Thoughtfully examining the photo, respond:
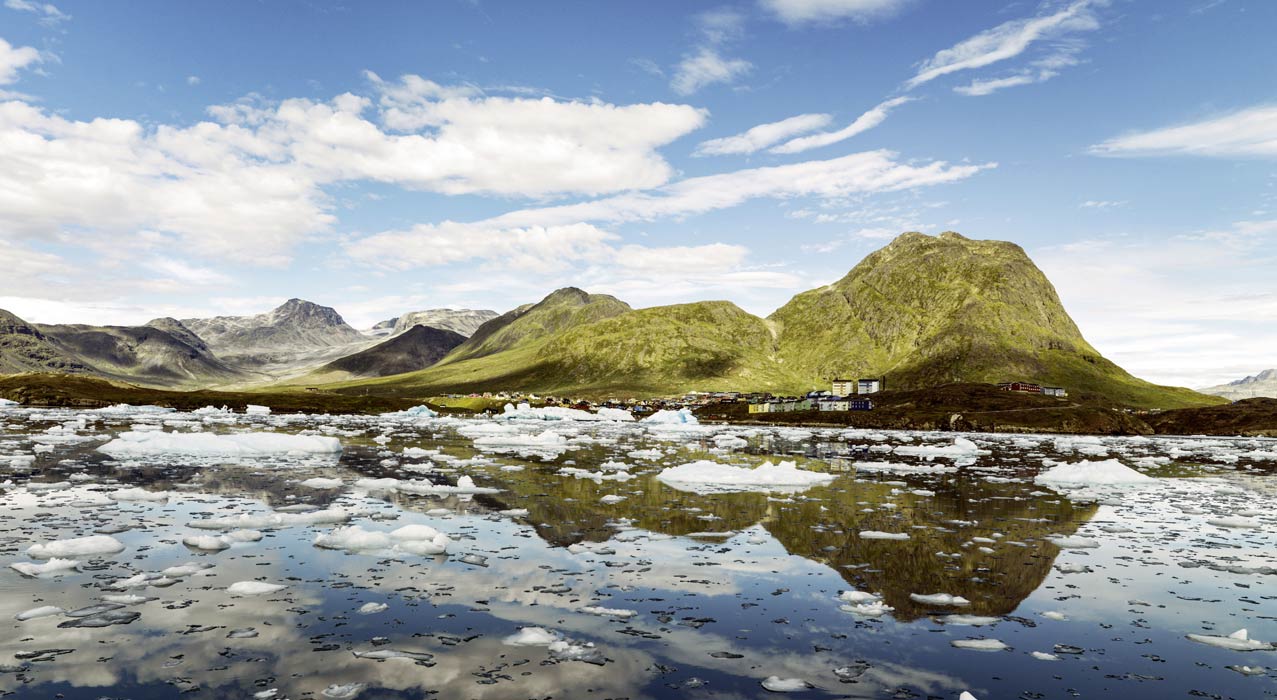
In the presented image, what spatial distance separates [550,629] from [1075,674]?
309 inches

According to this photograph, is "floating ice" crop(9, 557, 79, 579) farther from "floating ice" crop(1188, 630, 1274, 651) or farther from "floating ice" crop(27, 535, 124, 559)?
"floating ice" crop(1188, 630, 1274, 651)

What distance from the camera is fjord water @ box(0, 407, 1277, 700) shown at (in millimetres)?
9203

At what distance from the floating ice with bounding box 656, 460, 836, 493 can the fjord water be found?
2.08 m

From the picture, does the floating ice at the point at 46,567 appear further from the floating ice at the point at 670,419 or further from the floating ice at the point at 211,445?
the floating ice at the point at 670,419

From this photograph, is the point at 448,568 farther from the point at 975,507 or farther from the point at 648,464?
the point at 648,464

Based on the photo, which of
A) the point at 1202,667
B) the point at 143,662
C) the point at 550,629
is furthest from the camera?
the point at 550,629

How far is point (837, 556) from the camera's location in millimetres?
16797

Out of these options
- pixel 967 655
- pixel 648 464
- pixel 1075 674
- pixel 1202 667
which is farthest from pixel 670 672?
pixel 648 464

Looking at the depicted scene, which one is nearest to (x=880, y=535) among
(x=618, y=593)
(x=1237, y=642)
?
(x=1237, y=642)

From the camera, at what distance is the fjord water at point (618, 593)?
920 centimetres

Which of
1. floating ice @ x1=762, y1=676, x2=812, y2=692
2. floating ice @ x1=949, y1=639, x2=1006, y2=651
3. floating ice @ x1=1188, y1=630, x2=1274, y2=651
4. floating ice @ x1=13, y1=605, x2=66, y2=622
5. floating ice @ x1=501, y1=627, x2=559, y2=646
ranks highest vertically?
floating ice @ x1=1188, y1=630, x2=1274, y2=651

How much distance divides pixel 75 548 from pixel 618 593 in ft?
40.7

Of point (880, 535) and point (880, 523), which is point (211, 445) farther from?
point (880, 535)

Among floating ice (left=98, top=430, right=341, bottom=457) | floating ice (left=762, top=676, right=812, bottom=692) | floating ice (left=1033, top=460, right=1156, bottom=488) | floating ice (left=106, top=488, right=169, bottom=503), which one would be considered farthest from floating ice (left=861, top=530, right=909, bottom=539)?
floating ice (left=98, top=430, right=341, bottom=457)
